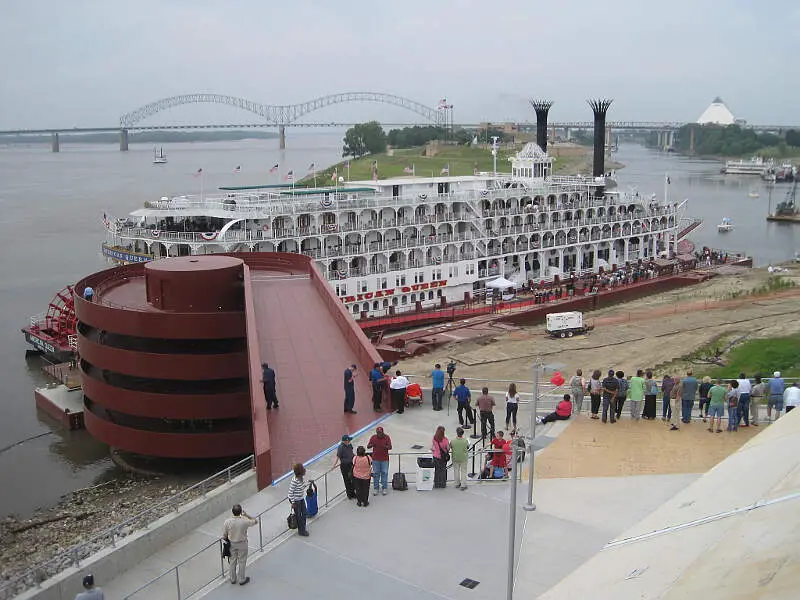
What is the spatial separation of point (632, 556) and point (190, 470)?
17129 mm

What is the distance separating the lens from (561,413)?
1366 cm

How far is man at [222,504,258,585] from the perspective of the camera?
8.26 meters

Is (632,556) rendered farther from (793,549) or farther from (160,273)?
(160,273)

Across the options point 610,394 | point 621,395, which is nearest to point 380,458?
point 610,394

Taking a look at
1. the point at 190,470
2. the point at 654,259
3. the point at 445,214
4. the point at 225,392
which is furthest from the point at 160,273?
the point at 654,259

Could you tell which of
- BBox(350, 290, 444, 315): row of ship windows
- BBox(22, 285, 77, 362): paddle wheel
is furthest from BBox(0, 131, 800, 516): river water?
BBox(350, 290, 444, 315): row of ship windows

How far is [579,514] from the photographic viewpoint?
1038 cm

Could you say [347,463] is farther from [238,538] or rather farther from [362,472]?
[238,538]

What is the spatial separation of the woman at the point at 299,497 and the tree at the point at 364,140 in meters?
139

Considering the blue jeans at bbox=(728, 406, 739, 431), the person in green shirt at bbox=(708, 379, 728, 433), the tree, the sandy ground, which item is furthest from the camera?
the tree

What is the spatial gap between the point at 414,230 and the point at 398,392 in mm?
28987

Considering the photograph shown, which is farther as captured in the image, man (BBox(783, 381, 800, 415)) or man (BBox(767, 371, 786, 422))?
man (BBox(767, 371, 786, 422))

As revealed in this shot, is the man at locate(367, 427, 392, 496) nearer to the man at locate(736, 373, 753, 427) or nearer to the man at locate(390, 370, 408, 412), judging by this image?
the man at locate(390, 370, 408, 412)

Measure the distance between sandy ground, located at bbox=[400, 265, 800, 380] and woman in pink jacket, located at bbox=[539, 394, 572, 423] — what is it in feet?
44.1
